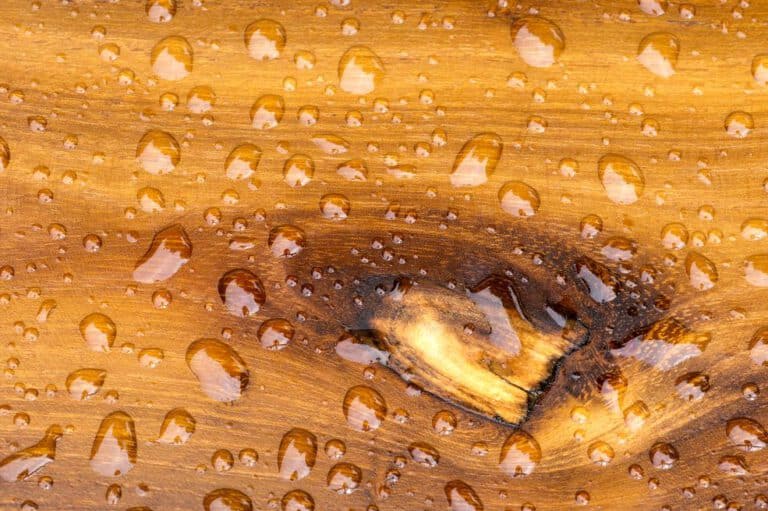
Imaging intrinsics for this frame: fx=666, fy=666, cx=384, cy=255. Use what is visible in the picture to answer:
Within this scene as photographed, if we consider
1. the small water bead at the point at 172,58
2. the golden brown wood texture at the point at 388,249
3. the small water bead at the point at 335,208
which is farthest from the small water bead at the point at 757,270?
the small water bead at the point at 172,58

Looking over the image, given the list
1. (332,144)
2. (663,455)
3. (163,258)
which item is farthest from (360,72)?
(663,455)

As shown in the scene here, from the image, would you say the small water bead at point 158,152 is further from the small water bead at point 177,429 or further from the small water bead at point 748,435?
the small water bead at point 748,435

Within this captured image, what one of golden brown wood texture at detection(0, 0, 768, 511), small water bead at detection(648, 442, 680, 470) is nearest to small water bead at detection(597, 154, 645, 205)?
golden brown wood texture at detection(0, 0, 768, 511)

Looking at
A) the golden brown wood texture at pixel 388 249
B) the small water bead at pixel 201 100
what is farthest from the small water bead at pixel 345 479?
the small water bead at pixel 201 100

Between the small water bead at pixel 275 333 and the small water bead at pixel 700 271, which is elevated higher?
the small water bead at pixel 700 271

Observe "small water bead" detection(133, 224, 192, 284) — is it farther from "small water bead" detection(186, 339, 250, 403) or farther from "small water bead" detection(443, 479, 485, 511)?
"small water bead" detection(443, 479, 485, 511)

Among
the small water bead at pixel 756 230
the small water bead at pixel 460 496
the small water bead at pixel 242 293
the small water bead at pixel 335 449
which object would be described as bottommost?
the small water bead at pixel 460 496

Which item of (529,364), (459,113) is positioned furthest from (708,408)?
(459,113)

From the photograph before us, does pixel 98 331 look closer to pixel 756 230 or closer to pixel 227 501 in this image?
pixel 227 501
